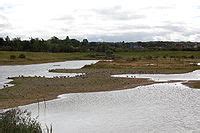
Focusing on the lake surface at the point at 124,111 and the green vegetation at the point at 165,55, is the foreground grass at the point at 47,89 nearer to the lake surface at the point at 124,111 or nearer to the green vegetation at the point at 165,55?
the lake surface at the point at 124,111

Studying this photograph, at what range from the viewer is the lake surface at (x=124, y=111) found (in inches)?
953

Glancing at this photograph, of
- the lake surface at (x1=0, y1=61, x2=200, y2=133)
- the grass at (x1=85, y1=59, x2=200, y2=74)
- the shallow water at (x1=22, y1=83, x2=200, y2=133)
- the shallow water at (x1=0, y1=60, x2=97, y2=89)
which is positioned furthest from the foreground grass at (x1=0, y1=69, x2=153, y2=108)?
the grass at (x1=85, y1=59, x2=200, y2=74)

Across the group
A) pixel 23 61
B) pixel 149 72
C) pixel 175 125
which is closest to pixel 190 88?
pixel 175 125

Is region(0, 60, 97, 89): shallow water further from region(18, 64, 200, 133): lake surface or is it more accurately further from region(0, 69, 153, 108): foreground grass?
region(18, 64, 200, 133): lake surface

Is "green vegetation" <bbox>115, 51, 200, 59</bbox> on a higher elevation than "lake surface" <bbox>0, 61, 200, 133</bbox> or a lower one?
higher

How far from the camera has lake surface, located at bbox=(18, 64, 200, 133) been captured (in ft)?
79.4

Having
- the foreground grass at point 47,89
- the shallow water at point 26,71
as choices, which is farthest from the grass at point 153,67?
the foreground grass at point 47,89

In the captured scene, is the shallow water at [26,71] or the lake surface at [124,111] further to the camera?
the shallow water at [26,71]

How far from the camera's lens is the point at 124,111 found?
30.3 meters

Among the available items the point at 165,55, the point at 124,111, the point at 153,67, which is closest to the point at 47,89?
the point at 124,111

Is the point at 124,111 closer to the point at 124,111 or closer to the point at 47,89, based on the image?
the point at 124,111

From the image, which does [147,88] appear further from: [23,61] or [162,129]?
[23,61]

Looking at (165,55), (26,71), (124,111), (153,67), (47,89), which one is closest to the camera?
(124,111)

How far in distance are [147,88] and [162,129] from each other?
23.5 meters
